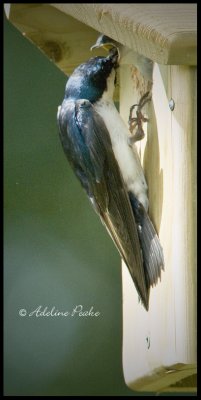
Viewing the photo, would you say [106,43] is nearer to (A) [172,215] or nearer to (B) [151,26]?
(B) [151,26]

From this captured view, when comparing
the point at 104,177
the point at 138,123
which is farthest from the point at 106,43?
the point at 104,177

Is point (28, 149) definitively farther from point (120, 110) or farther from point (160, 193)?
point (160, 193)

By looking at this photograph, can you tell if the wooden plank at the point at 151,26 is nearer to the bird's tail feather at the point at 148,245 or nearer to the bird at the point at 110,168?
the bird at the point at 110,168

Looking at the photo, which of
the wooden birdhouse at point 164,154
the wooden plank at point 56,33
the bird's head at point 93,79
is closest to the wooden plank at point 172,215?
the wooden birdhouse at point 164,154

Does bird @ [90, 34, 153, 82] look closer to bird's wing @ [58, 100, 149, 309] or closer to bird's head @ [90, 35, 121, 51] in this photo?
bird's head @ [90, 35, 121, 51]

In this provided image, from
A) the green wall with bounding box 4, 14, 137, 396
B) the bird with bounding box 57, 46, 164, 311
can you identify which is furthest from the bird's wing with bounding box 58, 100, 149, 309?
the green wall with bounding box 4, 14, 137, 396
